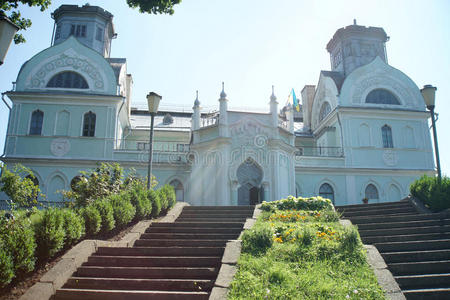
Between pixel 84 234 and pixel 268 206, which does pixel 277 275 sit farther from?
pixel 268 206

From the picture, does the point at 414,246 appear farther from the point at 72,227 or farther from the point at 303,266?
the point at 72,227

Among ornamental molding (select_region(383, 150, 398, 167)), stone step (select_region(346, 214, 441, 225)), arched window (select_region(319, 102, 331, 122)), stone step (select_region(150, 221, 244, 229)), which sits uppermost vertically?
arched window (select_region(319, 102, 331, 122))

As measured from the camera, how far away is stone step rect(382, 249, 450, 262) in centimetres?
941

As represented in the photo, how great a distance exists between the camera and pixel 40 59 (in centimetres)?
2866

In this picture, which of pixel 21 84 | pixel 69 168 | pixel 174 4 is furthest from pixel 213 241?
pixel 21 84

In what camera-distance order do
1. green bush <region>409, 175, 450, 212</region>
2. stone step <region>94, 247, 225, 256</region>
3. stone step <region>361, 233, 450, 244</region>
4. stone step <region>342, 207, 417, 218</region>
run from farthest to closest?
1. stone step <region>342, 207, 417, 218</region>
2. green bush <region>409, 175, 450, 212</region>
3. stone step <region>361, 233, 450, 244</region>
4. stone step <region>94, 247, 225, 256</region>

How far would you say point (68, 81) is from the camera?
94.0ft

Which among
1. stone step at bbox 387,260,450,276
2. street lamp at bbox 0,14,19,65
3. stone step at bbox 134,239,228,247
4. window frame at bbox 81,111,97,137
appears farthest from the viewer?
window frame at bbox 81,111,97,137

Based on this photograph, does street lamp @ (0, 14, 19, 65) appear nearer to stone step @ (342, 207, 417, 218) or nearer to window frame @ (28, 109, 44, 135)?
stone step @ (342, 207, 417, 218)

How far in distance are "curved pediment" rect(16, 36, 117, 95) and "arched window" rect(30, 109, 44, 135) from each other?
6.03 feet

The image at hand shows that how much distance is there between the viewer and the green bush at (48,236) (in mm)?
8555

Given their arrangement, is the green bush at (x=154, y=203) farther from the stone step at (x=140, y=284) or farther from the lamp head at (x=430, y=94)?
the lamp head at (x=430, y=94)

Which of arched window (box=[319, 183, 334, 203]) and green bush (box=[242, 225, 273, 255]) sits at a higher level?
arched window (box=[319, 183, 334, 203])

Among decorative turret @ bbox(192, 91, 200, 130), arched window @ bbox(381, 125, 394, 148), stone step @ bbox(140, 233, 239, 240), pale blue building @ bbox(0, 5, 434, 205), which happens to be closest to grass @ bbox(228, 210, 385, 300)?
stone step @ bbox(140, 233, 239, 240)
